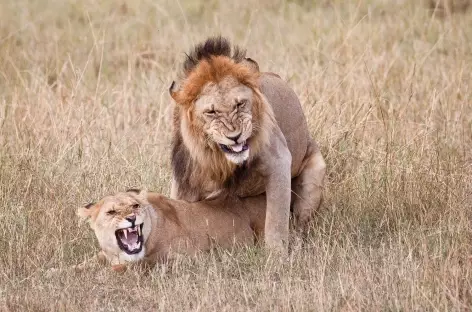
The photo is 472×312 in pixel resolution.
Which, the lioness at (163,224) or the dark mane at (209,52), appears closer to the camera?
the lioness at (163,224)

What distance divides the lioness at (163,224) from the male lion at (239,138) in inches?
5.0

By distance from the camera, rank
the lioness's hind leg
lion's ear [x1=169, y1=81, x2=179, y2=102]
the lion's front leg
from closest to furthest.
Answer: lion's ear [x1=169, y1=81, x2=179, y2=102]
the lion's front leg
the lioness's hind leg

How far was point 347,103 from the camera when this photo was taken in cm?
757

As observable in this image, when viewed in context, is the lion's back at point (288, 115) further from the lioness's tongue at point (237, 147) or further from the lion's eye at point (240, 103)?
the lioness's tongue at point (237, 147)

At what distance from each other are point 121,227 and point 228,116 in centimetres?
75

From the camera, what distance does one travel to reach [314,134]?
7.10 m

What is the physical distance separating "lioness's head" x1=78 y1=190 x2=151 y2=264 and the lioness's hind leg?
1.02 meters

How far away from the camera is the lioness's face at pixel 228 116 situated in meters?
5.18

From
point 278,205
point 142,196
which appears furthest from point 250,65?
point 142,196

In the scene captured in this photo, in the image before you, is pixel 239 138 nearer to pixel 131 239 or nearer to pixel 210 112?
pixel 210 112

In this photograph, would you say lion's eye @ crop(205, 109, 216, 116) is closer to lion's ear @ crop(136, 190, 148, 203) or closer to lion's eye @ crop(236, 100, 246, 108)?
lion's eye @ crop(236, 100, 246, 108)

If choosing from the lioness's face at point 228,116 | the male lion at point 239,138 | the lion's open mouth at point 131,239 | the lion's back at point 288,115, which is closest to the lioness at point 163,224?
the lion's open mouth at point 131,239

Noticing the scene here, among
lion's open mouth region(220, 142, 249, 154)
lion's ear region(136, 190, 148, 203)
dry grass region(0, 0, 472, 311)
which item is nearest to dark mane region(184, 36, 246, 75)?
lion's open mouth region(220, 142, 249, 154)

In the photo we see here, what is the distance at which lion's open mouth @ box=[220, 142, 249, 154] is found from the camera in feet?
17.1
